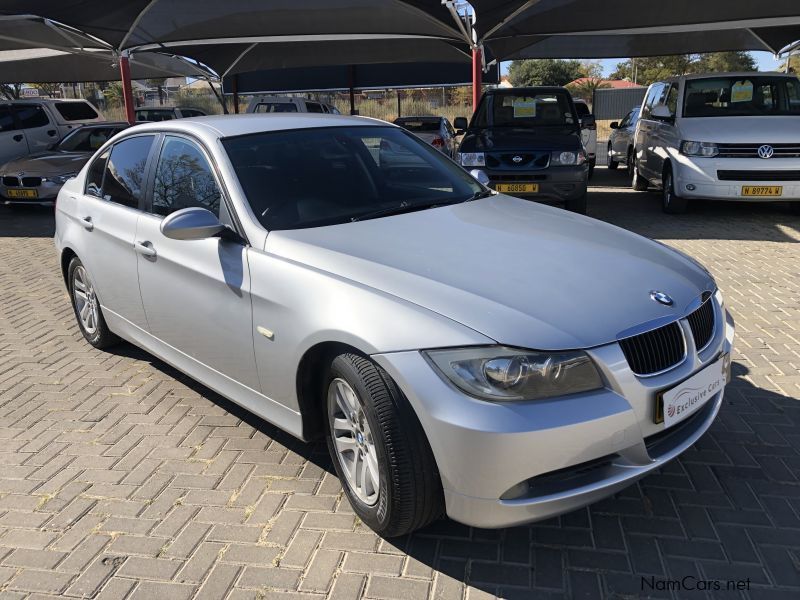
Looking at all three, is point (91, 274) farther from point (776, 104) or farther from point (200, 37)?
point (200, 37)

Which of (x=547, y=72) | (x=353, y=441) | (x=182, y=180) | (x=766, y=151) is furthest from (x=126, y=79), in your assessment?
(x=547, y=72)

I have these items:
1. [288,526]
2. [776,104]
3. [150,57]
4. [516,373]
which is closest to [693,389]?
[516,373]

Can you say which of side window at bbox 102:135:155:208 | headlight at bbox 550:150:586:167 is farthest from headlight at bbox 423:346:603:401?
headlight at bbox 550:150:586:167

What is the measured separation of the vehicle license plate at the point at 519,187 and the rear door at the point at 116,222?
5.50m

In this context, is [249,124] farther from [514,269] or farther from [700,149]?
[700,149]

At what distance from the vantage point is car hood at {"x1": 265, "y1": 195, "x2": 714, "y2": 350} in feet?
8.16

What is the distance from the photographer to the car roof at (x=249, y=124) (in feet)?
12.6

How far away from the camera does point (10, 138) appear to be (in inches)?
537

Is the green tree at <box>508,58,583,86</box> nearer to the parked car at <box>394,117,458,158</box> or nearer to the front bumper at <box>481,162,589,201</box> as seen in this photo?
the parked car at <box>394,117,458,158</box>

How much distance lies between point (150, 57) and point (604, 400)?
21024 mm

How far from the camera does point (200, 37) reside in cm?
1334

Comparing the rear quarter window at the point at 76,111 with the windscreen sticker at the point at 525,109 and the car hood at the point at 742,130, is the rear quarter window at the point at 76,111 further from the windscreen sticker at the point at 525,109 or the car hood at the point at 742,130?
the car hood at the point at 742,130

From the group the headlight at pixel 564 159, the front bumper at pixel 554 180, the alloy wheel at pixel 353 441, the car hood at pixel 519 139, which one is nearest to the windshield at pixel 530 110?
the car hood at pixel 519 139

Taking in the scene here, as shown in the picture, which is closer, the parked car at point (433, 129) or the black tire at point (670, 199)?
the black tire at point (670, 199)
